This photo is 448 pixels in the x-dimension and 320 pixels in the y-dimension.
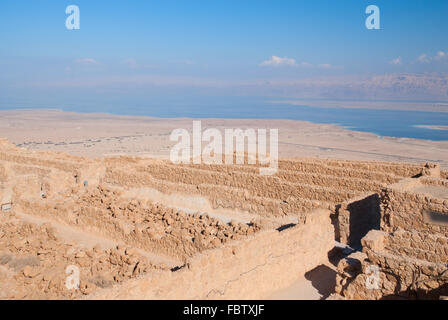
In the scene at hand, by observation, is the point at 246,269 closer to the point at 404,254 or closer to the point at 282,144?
the point at 404,254

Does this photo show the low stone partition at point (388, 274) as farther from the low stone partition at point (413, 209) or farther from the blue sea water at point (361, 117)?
the blue sea water at point (361, 117)

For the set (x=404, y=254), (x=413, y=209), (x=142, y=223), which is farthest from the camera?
(x=142, y=223)

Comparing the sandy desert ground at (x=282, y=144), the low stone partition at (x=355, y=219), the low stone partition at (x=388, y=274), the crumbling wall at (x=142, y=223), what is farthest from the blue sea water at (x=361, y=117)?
the low stone partition at (x=388, y=274)

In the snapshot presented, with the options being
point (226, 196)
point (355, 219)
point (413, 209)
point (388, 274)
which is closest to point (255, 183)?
point (226, 196)

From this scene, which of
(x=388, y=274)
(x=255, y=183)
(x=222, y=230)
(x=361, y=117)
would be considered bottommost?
(x=222, y=230)
